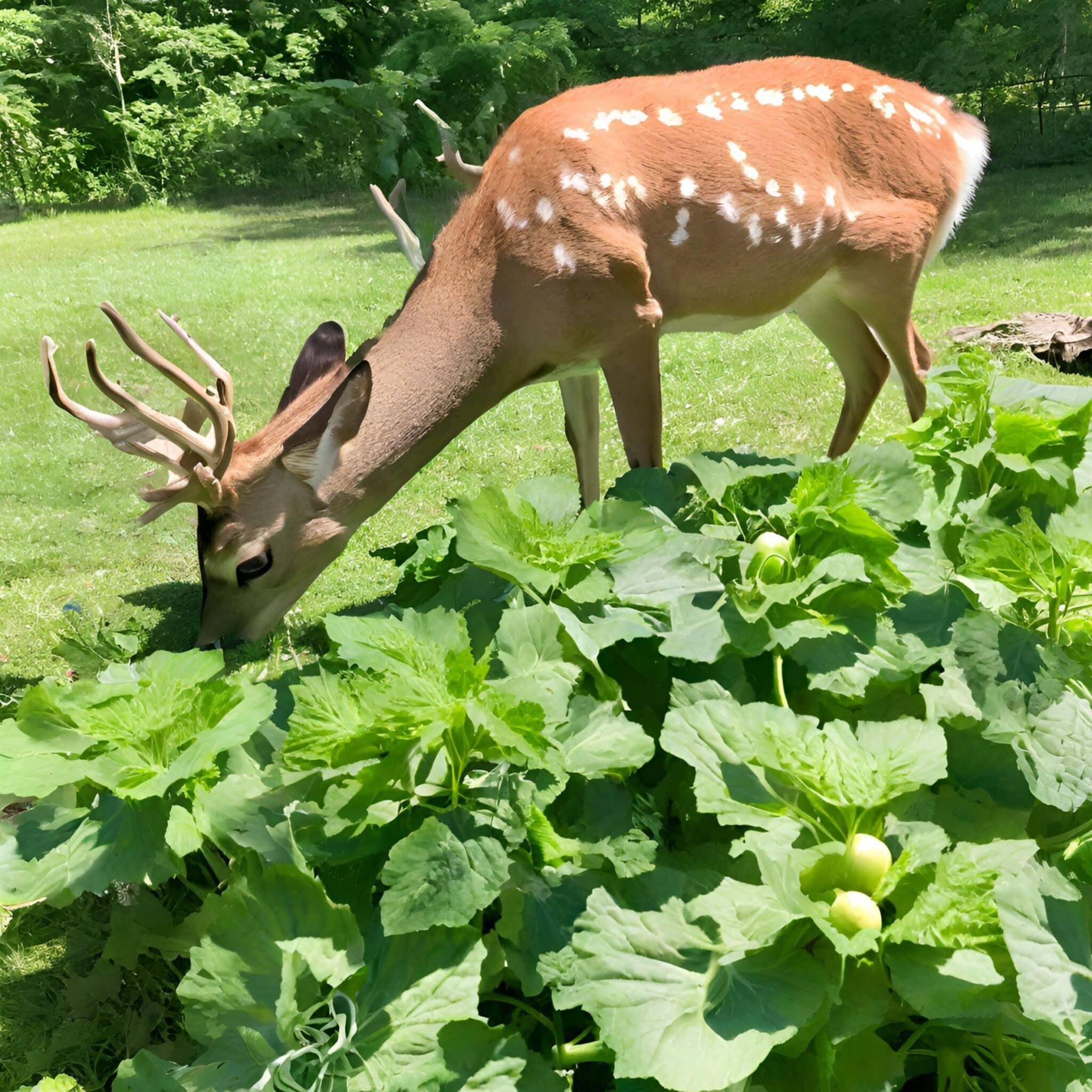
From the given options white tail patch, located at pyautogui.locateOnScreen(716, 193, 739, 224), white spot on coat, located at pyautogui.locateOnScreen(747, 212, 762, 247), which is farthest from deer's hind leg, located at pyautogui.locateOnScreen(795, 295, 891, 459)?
white tail patch, located at pyautogui.locateOnScreen(716, 193, 739, 224)

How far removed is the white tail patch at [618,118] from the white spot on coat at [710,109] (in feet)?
0.74

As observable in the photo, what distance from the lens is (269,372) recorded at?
828 cm

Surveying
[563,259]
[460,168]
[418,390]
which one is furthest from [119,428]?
[460,168]

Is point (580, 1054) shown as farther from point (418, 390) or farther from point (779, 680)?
point (418, 390)

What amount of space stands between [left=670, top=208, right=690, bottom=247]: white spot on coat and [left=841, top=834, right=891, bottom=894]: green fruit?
284cm

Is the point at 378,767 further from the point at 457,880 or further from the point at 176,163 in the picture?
the point at 176,163

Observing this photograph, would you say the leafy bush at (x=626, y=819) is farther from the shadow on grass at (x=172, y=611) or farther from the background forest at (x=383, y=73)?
the background forest at (x=383, y=73)

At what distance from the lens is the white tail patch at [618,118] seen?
3662 millimetres

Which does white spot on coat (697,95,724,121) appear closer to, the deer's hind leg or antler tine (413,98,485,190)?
antler tine (413,98,485,190)

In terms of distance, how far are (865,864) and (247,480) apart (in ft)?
7.57

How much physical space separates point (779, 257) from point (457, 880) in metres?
3.24

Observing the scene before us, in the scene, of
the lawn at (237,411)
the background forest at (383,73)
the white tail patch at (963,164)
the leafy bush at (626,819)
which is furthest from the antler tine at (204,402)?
the background forest at (383,73)

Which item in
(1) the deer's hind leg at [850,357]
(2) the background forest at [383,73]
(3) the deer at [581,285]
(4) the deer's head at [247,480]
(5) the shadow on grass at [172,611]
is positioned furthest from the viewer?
(2) the background forest at [383,73]

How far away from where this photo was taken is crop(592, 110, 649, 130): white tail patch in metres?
3.66
